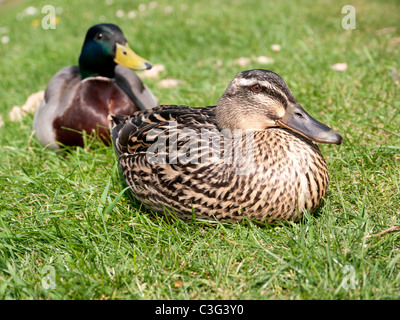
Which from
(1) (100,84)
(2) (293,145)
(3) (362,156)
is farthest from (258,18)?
(2) (293,145)

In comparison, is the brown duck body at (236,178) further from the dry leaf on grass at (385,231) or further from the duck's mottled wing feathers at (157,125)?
the dry leaf on grass at (385,231)

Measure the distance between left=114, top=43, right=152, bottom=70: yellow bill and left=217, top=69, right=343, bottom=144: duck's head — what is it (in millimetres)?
1606

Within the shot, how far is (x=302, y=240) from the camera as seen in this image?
7.43 feet

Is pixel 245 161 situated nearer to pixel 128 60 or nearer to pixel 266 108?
pixel 266 108

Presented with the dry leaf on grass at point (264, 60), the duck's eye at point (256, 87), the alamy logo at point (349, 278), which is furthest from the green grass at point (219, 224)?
the duck's eye at point (256, 87)

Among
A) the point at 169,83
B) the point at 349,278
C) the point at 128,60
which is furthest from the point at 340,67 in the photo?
the point at 349,278

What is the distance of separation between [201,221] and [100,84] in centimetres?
209

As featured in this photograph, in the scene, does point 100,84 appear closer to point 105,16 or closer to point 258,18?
point 258,18

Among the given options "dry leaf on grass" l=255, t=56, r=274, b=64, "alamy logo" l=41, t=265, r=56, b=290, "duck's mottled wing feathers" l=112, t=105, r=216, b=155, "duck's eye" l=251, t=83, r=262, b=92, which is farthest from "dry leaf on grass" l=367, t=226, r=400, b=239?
"dry leaf on grass" l=255, t=56, r=274, b=64

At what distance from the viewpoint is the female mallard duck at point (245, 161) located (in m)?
2.41

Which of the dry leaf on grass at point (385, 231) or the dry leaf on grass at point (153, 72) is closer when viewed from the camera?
the dry leaf on grass at point (385, 231)

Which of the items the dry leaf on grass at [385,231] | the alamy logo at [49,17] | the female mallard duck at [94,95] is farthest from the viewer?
the alamy logo at [49,17]

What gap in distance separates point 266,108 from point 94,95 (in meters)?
2.00

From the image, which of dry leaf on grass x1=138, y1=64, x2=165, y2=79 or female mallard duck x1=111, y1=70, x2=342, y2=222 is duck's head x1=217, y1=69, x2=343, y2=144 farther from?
dry leaf on grass x1=138, y1=64, x2=165, y2=79
